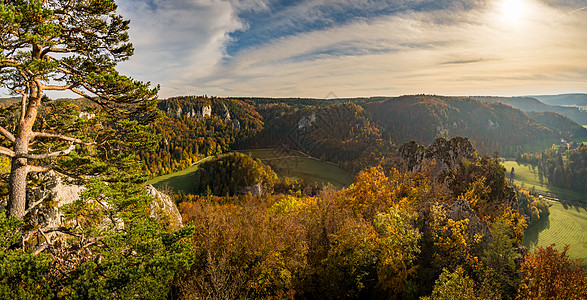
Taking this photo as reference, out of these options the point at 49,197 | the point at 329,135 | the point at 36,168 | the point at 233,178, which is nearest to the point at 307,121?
the point at 329,135

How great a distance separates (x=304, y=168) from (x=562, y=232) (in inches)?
3690

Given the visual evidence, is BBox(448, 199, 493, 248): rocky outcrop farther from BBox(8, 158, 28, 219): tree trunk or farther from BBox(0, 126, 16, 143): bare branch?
BBox(0, 126, 16, 143): bare branch

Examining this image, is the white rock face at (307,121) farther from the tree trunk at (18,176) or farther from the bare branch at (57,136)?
the tree trunk at (18,176)

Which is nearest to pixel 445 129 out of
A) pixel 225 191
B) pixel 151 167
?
pixel 225 191

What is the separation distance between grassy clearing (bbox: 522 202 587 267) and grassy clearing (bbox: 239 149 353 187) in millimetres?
60642

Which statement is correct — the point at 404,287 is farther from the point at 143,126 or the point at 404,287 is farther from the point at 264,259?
the point at 143,126

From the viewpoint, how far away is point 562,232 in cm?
8112

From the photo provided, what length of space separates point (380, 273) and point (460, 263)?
5.72 meters

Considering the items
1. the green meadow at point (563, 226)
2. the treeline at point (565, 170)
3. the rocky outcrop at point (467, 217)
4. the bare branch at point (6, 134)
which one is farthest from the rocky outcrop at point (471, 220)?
the treeline at point (565, 170)

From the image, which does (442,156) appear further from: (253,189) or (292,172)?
(292,172)

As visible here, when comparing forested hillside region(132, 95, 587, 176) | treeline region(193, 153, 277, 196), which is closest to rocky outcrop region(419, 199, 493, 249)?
treeline region(193, 153, 277, 196)

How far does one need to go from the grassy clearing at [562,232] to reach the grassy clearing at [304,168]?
6064 centimetres

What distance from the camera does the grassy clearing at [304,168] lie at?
352 ft

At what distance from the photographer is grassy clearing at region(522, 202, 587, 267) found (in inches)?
2803
